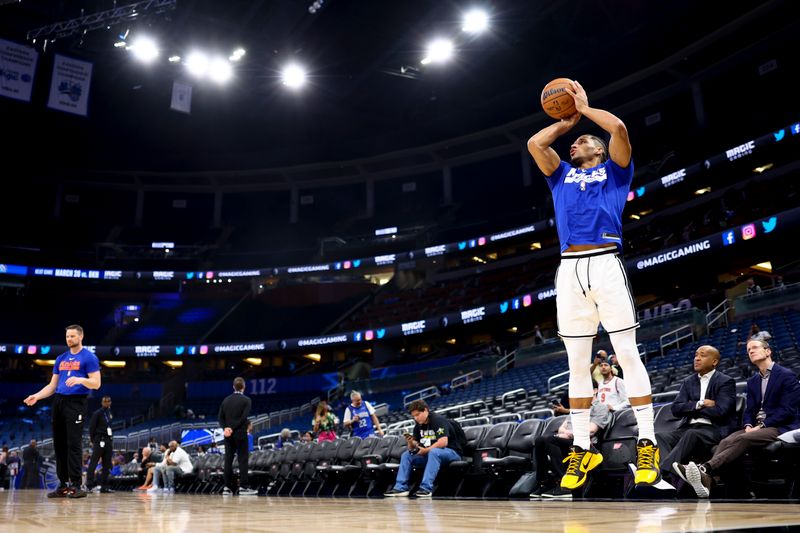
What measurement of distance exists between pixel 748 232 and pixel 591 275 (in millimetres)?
17655

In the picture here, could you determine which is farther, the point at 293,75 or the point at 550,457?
the point at 293,75

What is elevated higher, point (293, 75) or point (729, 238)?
point (293, 75)

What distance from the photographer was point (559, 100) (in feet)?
11.9

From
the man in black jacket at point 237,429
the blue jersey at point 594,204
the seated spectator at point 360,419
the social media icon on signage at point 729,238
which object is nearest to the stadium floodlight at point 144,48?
the seated spectator at point 360,419

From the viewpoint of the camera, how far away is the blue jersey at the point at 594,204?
3592mm

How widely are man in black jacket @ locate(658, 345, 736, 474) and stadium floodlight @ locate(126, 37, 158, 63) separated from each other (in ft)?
70.1

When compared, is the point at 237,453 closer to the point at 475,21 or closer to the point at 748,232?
the point at 748,232

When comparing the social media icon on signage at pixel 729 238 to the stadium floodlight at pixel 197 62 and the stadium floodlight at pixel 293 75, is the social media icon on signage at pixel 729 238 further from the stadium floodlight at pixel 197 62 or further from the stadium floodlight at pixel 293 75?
the stadium floodlight at pixel 197 62

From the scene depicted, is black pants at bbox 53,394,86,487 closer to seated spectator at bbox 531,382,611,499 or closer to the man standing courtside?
the man standing courtside

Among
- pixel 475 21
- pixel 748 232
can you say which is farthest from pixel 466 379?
pixel 475 21

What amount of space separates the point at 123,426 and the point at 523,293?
17415mm

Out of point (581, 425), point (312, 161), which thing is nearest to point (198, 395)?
point (312, 161)

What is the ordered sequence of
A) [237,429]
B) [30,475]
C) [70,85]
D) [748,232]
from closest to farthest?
[237,429], [30,475], [748,232], [70,85]

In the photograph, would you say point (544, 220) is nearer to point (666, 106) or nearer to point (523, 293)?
point (523, 293)
